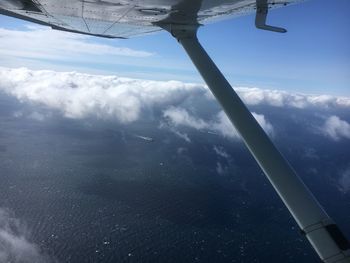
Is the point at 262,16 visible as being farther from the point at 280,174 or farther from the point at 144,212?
the point at 144,212

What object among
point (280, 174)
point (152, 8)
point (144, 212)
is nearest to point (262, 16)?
point (152, 8)

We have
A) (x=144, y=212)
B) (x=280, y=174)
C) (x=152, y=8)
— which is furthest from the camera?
(x=144, y=212)

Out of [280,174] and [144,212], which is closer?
[280,174]

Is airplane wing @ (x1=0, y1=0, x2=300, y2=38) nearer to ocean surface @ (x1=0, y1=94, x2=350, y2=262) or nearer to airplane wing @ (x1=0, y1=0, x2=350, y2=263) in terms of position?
airplane wing @ (x1=0, y1=0, x2=350, y2=263)

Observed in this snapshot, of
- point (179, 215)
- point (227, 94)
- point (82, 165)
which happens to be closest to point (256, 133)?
point (227, 94)

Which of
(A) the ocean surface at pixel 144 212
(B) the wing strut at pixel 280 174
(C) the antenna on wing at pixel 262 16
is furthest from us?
(A) the ocean surface at pixel 144 212

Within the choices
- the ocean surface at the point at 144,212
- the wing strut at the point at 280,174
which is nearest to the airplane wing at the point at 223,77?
the wing strut at the point at 280,174

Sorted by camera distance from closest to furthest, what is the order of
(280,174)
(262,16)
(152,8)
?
1. (280,174)
2. (262,16)
3. (152,8)

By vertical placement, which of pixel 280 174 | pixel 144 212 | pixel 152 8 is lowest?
pixel 144 212

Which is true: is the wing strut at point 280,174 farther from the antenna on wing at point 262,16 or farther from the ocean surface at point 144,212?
the ocean surface at point 144,212
